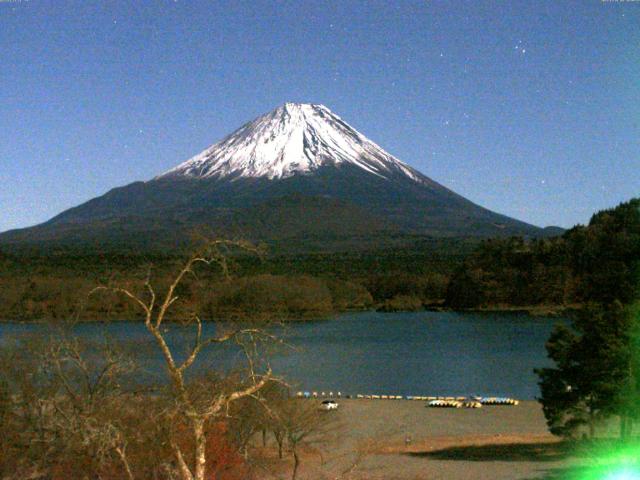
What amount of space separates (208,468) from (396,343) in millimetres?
33269

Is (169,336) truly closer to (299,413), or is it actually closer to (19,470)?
(299,413)

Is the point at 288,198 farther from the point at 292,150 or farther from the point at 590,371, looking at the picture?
the point at 590,371

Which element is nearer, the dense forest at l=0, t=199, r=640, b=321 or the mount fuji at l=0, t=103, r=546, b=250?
the dense forest at l=0, t=199, r=640, b=321

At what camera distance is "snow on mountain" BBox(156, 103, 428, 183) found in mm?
125250

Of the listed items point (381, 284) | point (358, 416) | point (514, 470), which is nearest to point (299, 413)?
point (514, 470)

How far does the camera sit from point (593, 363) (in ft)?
42.7

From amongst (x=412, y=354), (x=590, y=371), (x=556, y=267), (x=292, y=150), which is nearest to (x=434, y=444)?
(x=590, y=371)

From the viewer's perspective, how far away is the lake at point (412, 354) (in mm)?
27453

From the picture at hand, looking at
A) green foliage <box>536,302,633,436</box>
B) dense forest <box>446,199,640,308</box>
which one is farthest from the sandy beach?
dense forest <box>446,199,640,308</box>

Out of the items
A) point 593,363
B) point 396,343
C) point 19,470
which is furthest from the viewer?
point 396,343

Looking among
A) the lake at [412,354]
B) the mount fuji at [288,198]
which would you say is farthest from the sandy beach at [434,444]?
the mount fuji at [288,198]

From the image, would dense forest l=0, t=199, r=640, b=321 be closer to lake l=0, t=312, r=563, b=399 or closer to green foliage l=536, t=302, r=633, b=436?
lake l=0, t=312, r=563, b=399

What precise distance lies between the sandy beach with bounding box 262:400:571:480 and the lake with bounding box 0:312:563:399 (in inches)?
82.1

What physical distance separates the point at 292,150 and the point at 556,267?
72256 millimetres
